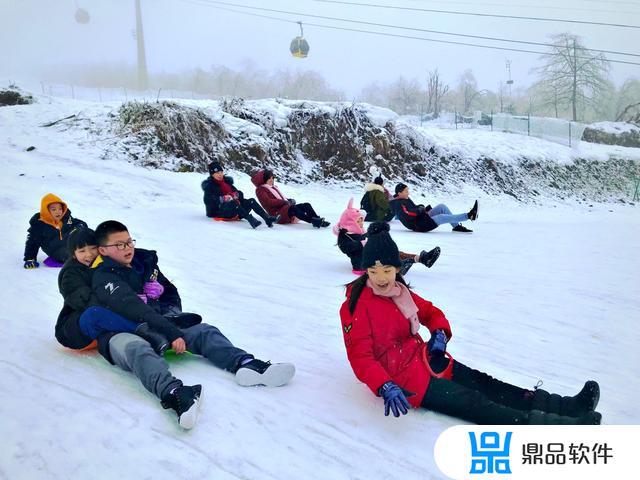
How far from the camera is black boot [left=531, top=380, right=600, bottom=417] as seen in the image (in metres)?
2.42

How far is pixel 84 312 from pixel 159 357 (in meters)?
0.57

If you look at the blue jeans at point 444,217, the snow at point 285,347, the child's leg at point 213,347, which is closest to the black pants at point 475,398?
the snow at point 285,347

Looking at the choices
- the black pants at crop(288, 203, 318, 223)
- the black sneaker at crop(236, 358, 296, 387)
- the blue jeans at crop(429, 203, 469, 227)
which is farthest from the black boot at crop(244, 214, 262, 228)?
the black sneaker at crop(236, 358, 296, 387)

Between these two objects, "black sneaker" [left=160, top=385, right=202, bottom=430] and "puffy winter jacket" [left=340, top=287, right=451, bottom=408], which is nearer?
"black sneaker" [left=160, top=385, right=202, bottom=430]

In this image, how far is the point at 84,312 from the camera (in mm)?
2953

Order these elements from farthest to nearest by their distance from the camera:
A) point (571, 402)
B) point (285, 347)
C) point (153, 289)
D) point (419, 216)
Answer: point (419, 216), point (285, 347), point (153, 289), point (571, 402)

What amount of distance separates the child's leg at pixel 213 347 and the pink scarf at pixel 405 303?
2.68 feet

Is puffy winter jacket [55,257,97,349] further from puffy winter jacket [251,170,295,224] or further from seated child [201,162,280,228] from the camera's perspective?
puffy winter jacket [251,170,295,224]

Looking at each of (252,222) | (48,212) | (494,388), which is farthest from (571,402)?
(252,222)

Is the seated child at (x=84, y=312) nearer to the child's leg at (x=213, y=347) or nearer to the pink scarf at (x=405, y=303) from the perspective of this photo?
the child's leg at (x=213, y=347)

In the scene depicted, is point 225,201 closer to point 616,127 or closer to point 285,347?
point 285,347

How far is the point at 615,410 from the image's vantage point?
9.23ft

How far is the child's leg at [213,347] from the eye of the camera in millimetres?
2953

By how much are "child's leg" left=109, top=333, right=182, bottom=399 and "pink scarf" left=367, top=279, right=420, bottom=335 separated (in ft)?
3.43
